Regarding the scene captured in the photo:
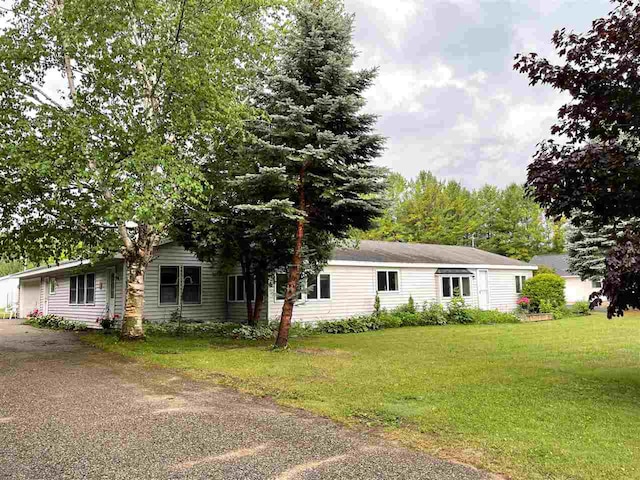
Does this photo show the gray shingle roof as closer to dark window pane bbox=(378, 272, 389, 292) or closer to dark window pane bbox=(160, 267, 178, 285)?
dark window pane bbox=(378, 272, 389, 292)

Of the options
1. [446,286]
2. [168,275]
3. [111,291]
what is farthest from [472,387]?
[446,286]

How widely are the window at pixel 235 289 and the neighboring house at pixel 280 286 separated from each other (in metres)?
0.02

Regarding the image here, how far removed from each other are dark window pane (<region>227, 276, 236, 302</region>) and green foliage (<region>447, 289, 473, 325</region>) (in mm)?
9147

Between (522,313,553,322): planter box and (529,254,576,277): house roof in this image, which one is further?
(529,254,576,277): house roof

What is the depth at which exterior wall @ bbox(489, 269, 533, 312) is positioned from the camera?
24.8 m

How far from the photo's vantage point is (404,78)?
752 inches

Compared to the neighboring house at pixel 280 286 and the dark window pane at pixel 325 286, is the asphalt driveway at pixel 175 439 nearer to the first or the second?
the neighboring house at pixel 280 286

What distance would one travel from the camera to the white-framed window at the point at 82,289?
20.0 meters

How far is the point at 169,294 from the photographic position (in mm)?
18031

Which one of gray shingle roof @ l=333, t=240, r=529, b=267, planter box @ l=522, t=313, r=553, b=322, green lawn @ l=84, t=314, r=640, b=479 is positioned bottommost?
green lawn @ l=84, t=314, r=640, b=479

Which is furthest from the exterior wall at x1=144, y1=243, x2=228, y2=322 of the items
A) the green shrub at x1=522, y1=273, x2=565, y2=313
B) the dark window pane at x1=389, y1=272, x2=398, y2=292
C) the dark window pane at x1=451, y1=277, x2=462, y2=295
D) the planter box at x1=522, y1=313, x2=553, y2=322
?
the green shrub at x1=522, y1=273, x2=565, y2=313

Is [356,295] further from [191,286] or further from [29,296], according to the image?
[29,296]

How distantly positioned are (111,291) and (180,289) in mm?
2742

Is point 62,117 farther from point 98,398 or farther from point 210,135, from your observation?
point 98,398
